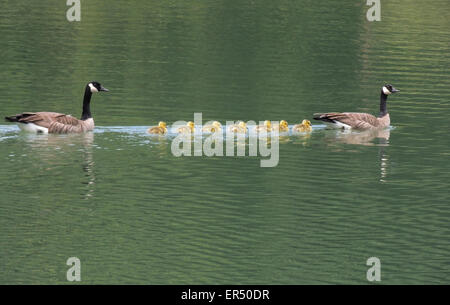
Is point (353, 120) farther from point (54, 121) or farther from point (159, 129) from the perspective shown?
point (54, 121)

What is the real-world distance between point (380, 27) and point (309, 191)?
119 feet

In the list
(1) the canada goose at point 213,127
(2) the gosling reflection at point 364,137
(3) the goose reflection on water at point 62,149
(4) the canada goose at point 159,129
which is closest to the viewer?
(3) the goose reflection on water at point 62,149

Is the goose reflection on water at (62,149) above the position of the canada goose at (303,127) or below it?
below

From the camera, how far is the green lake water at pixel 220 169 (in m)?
18.1

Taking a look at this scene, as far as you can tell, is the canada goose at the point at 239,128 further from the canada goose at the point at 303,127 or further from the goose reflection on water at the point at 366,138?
the goose reflection on water at the point at 366,138

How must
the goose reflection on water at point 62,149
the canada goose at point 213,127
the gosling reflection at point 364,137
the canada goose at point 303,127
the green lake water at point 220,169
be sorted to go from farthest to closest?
1. the canada goose at point 303,127
2. the gosling reflection at point 364,137
3. the canada goose at point 213,127
4. the goose reflection on water at point 62,149
5. the green lake water at point 220,169

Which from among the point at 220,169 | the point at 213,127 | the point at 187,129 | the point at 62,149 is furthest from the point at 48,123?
the point at 220,169

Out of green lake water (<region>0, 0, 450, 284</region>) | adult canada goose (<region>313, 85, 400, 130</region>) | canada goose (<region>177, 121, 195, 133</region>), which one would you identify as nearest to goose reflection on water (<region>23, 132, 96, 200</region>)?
green lake water (<region>0, 0, 450, 284</region>)

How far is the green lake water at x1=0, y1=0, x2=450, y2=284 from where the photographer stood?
18062 millimetres

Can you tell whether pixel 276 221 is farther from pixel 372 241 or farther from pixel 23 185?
pixel 23 185

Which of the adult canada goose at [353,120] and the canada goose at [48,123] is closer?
the canada goose at [48,123]

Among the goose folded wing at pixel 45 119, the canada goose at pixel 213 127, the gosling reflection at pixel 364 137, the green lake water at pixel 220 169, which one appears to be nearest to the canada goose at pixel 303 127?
the green lake water at pixel 220 169

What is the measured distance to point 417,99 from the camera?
121 feet

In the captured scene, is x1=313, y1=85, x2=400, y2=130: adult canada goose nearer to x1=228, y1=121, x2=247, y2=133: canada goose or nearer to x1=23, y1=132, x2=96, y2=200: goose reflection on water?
x1=228, y1=121, x2=247, y2=133: canada goose
